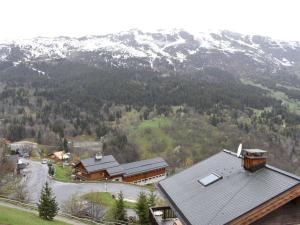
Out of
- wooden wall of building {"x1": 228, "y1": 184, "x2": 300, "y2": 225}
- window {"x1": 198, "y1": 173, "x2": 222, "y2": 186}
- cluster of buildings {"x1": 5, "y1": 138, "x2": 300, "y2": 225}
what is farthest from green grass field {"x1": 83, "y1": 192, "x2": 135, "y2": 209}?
wooden wall of building {"x1": 228, "y1": 184, "x2": 300, "y2": 225}

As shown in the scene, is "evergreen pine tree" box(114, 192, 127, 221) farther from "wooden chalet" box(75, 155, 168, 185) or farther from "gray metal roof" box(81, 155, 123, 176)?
"gray metal roof" box(81, 155, 123, 176)

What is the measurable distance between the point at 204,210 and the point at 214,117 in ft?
505

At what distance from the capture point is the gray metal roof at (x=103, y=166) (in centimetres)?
8931

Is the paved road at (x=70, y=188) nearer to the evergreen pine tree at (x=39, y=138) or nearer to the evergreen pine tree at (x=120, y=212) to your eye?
the evergreen pine tree at (x=120, y=212)

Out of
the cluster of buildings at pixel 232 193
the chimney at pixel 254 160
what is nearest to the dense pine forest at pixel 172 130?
the cluster of buildings at pixel 232 193

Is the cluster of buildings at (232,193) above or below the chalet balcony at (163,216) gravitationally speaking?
above

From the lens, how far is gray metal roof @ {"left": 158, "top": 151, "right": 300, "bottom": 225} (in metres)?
18.8

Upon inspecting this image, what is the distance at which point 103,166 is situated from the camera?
9175 cm

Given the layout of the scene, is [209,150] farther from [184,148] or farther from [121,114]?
[121,114]

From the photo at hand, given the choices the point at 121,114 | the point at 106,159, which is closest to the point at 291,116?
the point at 121,114

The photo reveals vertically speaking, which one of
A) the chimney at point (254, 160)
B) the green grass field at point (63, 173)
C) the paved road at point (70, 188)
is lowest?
the green grass field at point (63, 173)

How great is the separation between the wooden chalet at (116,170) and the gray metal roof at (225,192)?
65555 millimetres

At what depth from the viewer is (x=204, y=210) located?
19875 millimetres

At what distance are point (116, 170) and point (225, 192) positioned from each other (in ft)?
240
